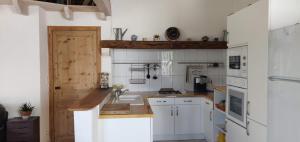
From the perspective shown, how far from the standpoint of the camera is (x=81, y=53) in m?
4.50

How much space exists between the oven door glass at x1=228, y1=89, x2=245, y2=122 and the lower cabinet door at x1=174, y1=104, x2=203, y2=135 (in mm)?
1324

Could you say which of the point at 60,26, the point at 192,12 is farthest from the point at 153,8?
the point at 60,26

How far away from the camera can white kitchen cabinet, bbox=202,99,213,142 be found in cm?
386

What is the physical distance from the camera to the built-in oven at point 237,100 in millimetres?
2564

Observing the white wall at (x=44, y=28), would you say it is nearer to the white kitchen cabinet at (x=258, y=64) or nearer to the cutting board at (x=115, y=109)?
the cutting board at (x=115, y=109)

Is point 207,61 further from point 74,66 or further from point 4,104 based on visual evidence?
point 4,104

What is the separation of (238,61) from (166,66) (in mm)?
2108

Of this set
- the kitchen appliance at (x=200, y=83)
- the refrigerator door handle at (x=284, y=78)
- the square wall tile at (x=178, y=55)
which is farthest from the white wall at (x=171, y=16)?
the refrigerator door handle at (x=284, y=78)

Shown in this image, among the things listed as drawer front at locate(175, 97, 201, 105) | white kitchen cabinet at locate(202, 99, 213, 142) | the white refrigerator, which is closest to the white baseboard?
white kitchen cabinet at locate(202, 99, 213, 142)

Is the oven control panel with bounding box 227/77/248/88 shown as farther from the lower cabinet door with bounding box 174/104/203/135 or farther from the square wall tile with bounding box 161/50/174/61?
the square wall tile with bounding box 161/50/174/61

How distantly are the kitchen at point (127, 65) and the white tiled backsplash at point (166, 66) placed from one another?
19 mm

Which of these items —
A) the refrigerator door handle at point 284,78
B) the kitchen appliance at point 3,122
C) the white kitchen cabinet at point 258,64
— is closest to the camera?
the refrigerator door handle at point 284,78

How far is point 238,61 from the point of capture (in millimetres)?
2711

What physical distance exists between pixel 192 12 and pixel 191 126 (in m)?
2.17
